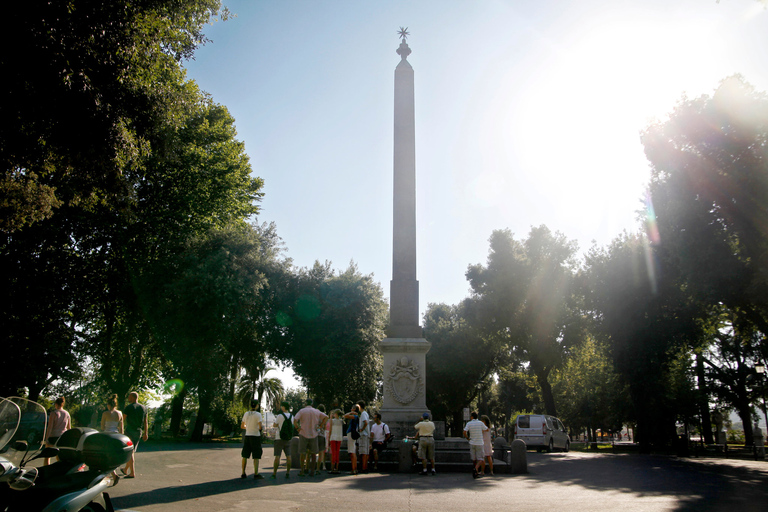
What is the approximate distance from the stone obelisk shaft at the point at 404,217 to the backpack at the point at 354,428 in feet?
12.9

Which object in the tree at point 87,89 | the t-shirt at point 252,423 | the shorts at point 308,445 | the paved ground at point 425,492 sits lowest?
the paved ground at point 425,492

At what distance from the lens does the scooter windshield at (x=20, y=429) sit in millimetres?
4789

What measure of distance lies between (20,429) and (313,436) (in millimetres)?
7929

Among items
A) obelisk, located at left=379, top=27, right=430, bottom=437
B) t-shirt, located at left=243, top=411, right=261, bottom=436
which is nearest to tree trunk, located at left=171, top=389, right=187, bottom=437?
obelisk, located at left=379, top=27, right=430, bottom=437

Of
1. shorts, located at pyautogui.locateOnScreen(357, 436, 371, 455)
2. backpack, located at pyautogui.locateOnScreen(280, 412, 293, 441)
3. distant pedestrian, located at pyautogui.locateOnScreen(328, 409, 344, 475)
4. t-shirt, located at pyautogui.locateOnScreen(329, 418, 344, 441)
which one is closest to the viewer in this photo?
backpack, located at pyautogui.locateOnScreen(280, 412, 293, 441)

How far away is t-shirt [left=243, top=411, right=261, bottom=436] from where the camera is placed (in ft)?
35.6

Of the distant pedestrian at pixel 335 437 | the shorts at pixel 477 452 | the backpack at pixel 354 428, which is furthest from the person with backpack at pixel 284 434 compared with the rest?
the shorts at pixel 477 452

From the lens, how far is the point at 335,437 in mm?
13125

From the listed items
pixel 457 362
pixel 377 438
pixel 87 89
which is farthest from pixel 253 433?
A: pixel 457 362

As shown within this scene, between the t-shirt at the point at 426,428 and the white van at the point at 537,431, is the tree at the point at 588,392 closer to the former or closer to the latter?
the white van at the point at 537,431

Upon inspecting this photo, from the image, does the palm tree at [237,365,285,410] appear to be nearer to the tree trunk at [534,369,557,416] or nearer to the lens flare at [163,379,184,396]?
the lens flare at [163,379,184,396]

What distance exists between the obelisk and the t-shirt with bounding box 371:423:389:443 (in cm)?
194

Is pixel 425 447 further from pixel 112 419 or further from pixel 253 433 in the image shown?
pixel 112 419

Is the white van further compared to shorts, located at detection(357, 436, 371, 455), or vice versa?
the white van
